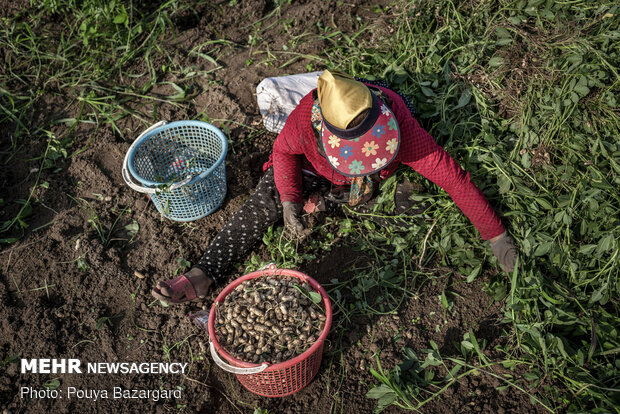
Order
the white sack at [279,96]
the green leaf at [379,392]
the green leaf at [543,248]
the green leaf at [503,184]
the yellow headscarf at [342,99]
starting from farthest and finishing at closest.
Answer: the white sack at [279,96] < the green leaf at [503,184] < the green leaf at [543,248] < the green leaf at [379,392] < the yellow headscarf at [342,99]

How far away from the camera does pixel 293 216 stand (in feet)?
7.46

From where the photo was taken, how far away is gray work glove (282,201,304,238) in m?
2.27

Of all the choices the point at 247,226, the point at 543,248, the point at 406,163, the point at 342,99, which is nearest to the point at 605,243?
the point at 543,248

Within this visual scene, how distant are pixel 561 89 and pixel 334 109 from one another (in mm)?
1242

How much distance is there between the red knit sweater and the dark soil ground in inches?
15.2

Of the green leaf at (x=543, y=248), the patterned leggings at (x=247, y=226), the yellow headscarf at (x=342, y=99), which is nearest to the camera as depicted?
the yellow headscarf at (x=342, y=99)

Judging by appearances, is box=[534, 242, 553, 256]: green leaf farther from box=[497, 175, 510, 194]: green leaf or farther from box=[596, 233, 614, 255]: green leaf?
box=[497, 175, 510, 194]: green leaf

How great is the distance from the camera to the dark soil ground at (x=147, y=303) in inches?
84.0

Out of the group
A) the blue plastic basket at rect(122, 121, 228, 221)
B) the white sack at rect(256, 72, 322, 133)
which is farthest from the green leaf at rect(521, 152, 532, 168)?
the blue plastic basket at rect(122, 121, 228, 221)

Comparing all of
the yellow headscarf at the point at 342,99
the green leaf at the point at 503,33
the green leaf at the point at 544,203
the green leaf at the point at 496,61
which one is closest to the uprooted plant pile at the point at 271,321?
the yellow headscarf at the point at 342,99

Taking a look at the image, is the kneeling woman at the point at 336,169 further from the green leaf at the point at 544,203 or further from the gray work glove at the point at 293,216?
the green leaf at the point at 544,203

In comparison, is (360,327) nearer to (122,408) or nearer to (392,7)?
(122,408)

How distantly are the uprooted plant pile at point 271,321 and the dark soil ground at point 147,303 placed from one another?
0.35 metres

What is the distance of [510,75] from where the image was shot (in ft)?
8.10
